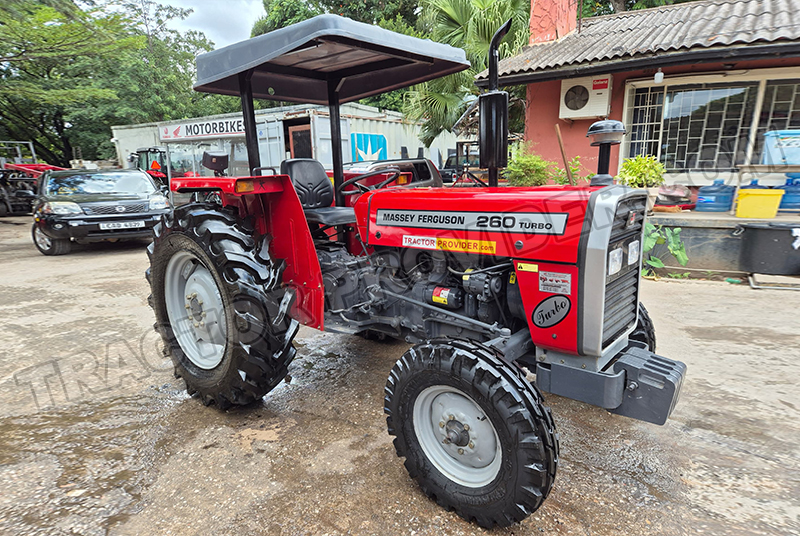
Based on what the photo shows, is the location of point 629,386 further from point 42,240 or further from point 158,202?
point 42,240

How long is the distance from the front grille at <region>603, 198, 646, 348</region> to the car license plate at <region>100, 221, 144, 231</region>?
8009 millimetres

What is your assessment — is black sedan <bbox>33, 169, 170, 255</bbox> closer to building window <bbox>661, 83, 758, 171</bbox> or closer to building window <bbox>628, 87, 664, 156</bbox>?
building window <bbox>628, 87, 664, 156</bbox>

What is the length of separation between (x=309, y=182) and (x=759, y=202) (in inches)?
220

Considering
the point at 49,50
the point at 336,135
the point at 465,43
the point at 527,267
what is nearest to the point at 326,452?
the point at 527,267

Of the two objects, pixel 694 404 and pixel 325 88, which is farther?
pixel 325 88

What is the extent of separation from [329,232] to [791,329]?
3.93m

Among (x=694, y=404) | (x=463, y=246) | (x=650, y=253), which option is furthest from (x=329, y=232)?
(x=650, y=253)

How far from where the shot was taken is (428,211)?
235cm

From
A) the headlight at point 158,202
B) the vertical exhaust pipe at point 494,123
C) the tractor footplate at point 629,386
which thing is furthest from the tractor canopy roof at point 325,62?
the headlight at point 158,202

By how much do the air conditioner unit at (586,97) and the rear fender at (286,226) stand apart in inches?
248

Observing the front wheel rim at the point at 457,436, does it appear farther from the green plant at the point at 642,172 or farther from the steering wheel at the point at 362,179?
the green plant at the point at 642,172

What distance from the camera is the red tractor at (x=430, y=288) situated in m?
1.86

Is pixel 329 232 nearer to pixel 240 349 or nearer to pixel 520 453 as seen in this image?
pixel 240 349

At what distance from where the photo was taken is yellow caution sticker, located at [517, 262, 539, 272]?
2.01 metres
